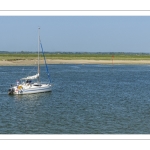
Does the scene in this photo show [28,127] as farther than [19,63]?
No

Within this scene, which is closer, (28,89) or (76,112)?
(76,112)

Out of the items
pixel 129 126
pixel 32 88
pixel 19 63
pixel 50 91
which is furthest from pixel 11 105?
pixel 19 63

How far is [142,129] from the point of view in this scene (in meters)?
21.4

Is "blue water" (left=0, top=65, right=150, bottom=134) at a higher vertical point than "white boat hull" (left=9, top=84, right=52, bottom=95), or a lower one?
lower

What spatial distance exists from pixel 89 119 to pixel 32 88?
46.9 ft

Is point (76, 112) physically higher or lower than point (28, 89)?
lower

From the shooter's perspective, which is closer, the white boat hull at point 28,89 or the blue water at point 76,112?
the blue water at point 76,112

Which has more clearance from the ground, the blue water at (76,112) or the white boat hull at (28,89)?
the white boat hull at (28,89)

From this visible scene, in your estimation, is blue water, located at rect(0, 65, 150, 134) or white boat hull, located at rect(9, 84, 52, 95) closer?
blue water, located at rect(0, 65, 150, 134)
